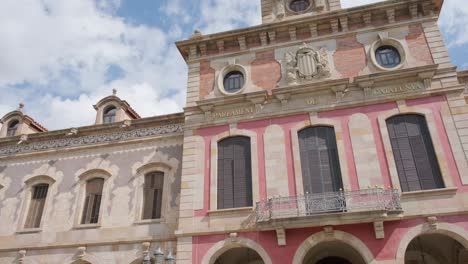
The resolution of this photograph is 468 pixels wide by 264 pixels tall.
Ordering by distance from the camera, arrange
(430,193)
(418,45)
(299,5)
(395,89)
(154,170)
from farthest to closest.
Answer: (299,5) → (154,170) → (418,45) → (395,89) → (430,193)

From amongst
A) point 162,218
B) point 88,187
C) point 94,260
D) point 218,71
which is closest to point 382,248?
point 162,218

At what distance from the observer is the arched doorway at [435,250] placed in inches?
541

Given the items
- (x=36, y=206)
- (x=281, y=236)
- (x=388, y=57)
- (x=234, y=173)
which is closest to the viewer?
(x=281, y=236)

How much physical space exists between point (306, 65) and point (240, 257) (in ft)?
28.2

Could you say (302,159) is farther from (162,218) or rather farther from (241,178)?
(162,218)

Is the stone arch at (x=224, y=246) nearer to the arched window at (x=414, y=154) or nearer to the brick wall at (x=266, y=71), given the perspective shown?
the arched window at (x=414, y=154)

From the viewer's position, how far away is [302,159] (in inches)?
578

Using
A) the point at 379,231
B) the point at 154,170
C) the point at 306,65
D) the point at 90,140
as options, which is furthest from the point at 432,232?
the point at 90,140

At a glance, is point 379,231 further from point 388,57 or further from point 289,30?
point 289,30

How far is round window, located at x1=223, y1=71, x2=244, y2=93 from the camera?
56.2ft

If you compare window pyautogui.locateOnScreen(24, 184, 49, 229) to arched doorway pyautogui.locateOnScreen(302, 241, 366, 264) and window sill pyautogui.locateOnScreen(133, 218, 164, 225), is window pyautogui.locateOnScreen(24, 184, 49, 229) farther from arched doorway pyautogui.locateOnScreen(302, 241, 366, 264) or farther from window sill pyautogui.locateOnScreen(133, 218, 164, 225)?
arched doorway pyautogui.locateOnScreen(302, 241, 366, 264)

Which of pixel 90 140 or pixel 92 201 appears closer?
pixel 92 201

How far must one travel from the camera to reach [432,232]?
12.5 m

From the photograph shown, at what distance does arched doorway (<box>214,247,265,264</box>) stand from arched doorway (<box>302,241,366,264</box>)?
2.18 m
